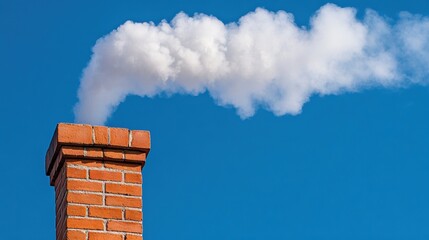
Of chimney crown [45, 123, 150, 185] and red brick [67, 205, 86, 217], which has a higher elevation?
chimney crown [45, 123, 150, 185]

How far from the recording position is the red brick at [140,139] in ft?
21.7

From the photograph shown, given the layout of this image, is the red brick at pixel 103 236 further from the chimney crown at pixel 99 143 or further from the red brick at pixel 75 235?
the chimney crown at pixel 99 143

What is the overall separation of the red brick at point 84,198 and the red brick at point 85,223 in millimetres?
127

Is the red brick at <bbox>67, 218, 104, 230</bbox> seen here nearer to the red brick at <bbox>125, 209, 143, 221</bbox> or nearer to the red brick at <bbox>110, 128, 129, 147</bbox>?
the red brick at <bbox>125, 209, 143, 221</bbox>

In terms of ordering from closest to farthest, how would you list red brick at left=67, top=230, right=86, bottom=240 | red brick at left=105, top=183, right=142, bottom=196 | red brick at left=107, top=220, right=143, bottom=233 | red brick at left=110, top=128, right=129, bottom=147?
red brick at left=67, top=230, right=86, bottom=240, red brick at left=107, top=220, right=143, bottom=233, red brick at left=105, top=183, right=142, bottom=196, red brick at left=110, top=128, right=129, bottom=147

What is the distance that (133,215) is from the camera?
6.41 m

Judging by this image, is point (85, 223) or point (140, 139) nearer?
point (85, 223)

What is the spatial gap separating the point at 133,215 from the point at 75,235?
432mm

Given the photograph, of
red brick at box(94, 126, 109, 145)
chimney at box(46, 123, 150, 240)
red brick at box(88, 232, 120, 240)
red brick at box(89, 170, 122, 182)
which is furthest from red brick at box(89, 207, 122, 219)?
red brick at box(94, 126, 109, 145)

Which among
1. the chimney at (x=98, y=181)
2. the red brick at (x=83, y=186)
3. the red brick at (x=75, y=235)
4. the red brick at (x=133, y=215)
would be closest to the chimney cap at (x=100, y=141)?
the chimney at (x=98, y=181)

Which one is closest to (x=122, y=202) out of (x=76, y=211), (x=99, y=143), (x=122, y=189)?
(x=122, y=189)

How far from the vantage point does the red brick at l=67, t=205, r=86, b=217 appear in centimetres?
628

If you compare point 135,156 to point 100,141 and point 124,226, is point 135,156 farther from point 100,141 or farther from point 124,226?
point 124,226

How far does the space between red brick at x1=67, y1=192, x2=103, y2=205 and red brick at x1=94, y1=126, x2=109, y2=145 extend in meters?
0.39
